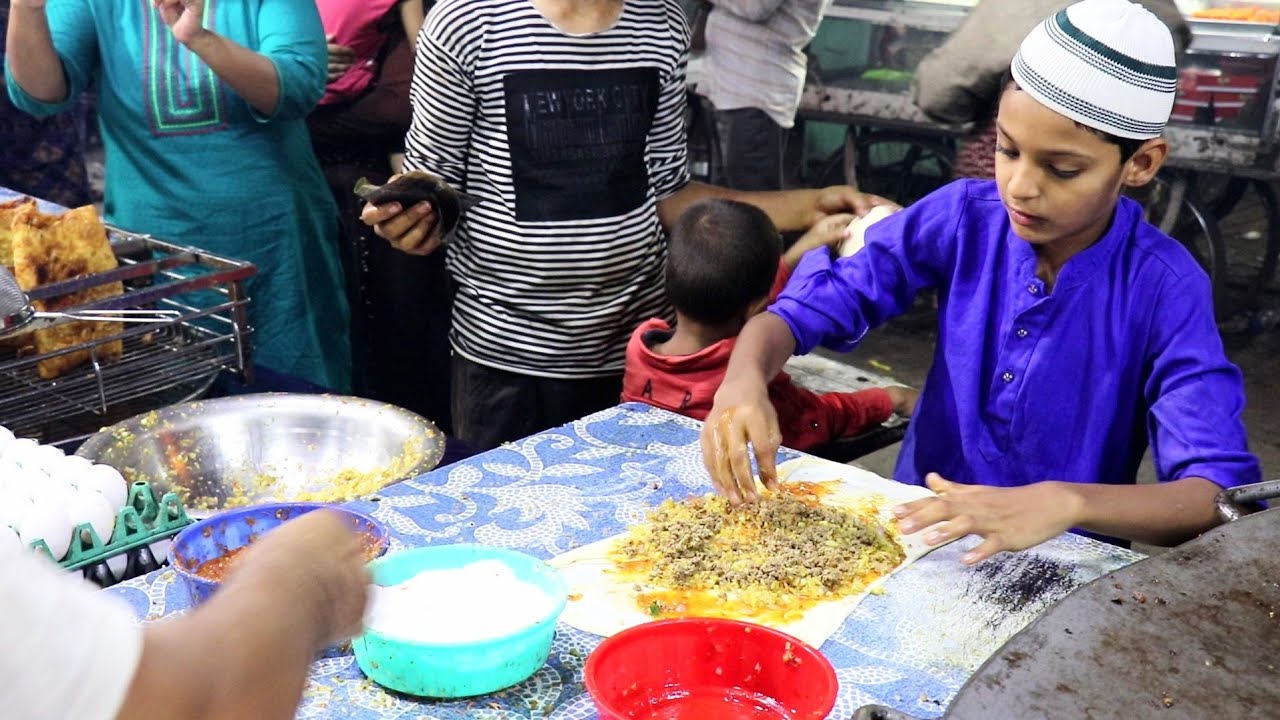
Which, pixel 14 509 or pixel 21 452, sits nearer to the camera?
Answer: pixel 14 509

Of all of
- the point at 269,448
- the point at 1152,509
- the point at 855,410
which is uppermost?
the point at 1152,509

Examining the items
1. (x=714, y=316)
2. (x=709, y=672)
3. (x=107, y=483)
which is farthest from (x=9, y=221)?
(x=709, y=672)

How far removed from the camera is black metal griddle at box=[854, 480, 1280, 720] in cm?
103

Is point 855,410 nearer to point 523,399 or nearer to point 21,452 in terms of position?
point 523,399

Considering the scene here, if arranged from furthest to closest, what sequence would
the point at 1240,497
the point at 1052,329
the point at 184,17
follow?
the point at 184,17 < the point at 1052,329 < the point at 1240,497

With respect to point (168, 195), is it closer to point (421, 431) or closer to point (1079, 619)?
point (421, 431)

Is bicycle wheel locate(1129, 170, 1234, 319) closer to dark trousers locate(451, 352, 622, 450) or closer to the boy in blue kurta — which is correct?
dark trousers locate(451, 352, 622, 450)

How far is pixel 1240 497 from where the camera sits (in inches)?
58.2

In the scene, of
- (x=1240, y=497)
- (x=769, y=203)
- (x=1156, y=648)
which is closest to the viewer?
(x=1156, y=648)

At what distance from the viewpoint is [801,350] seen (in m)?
2.17

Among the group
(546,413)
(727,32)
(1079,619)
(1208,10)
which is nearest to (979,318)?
(1079,619)

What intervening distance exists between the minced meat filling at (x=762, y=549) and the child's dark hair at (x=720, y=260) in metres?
0.71

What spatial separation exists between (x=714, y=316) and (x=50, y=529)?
1.33m

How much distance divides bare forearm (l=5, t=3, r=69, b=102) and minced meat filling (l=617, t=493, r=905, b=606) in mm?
2039
